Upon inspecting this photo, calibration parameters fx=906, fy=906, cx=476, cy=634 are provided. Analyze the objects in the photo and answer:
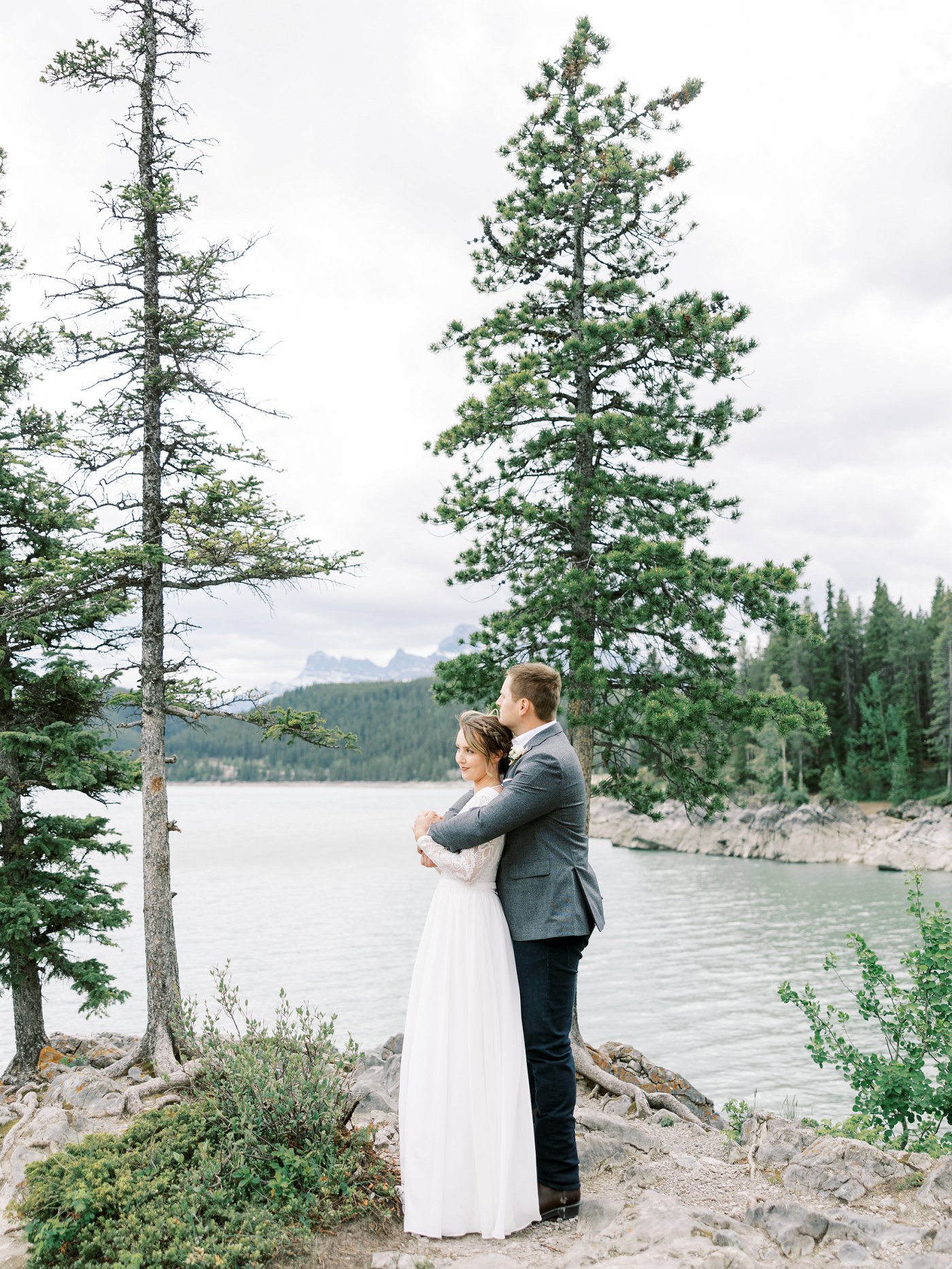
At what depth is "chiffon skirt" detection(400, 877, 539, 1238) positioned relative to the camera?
13.8ft

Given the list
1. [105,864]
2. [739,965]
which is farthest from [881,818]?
[105,864]

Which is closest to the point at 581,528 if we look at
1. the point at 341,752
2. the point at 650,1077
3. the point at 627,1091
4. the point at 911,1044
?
the point at 627,1091

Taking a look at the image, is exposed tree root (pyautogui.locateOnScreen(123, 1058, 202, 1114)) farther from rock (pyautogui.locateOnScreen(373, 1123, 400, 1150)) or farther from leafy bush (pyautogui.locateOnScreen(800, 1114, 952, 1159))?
leafy bush (pyautogui.locateOnScreen(800, 1114, 952, 1159))

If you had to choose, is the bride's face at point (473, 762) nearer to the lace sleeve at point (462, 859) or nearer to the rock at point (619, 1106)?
the lace sleeve at point (462, 859)

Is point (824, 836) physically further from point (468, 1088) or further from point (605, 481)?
point (468, 1088)

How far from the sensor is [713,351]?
1112cm

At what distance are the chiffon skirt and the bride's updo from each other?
0.73 m

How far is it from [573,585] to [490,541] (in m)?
1.53

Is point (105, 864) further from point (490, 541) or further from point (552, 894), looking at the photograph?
point (552, 894)

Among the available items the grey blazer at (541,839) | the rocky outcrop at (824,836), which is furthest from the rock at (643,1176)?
the rocky outcrop at (824,836)

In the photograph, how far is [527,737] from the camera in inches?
174

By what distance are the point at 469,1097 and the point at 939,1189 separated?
252cm

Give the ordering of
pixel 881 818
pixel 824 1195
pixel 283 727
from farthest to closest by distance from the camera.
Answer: pixel 881 818, pixel 283 727, pixel 824 1195

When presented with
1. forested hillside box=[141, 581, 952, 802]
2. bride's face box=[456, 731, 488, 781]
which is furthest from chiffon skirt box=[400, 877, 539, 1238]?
forested hillside box=[141, 581, 952, 802]
